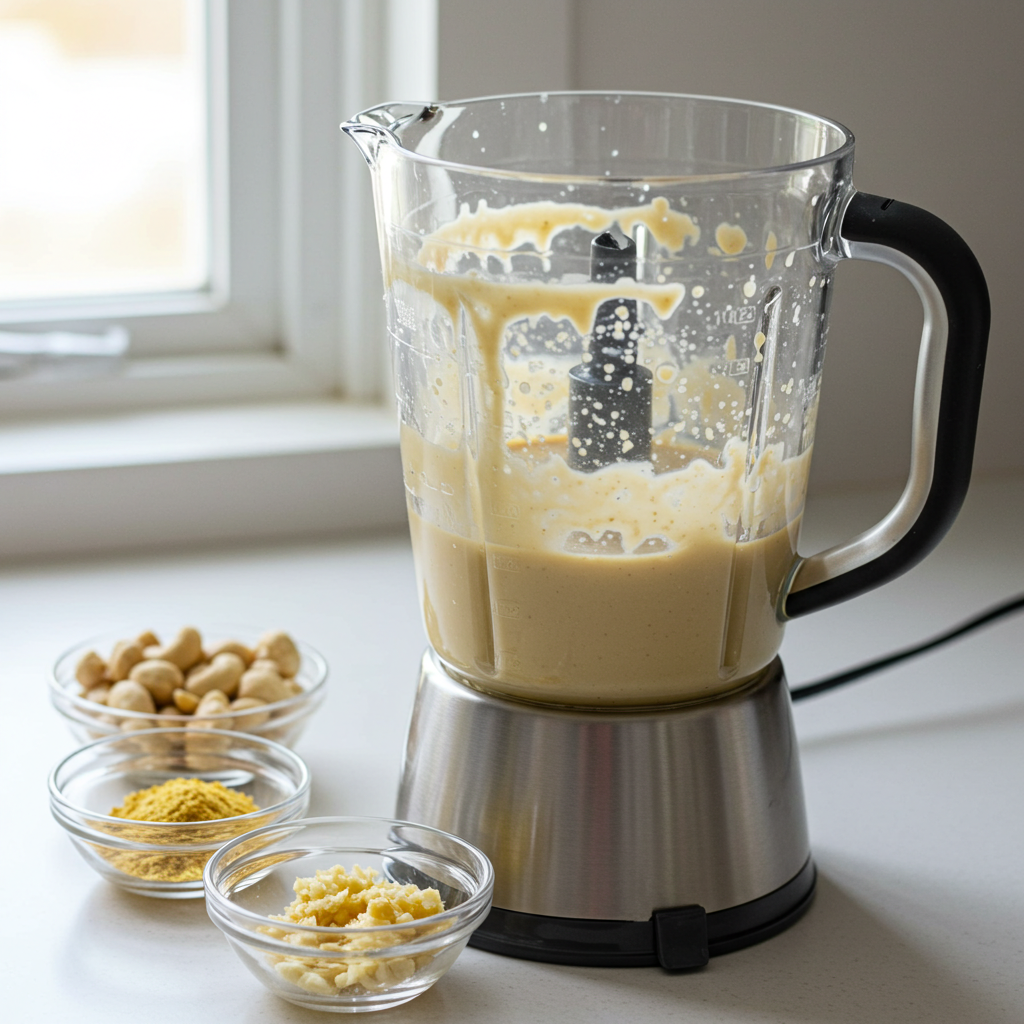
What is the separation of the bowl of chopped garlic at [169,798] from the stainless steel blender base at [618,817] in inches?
4.0

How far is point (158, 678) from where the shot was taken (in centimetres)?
78

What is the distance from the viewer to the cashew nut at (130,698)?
764 millimetres

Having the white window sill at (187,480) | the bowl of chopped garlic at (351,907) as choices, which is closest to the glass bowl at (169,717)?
the bowl of chopped garlic at (351,907)

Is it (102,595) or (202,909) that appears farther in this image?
(102,595)

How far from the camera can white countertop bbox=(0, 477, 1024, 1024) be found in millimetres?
584

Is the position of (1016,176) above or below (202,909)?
above

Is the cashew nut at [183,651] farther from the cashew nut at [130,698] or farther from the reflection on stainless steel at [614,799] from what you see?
the reflection on stainless steel at [614,799]

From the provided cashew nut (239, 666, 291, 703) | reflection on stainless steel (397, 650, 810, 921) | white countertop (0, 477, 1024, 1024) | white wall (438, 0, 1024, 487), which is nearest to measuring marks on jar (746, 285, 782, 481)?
reflection on stainless steel (397, 650, 810, 921)

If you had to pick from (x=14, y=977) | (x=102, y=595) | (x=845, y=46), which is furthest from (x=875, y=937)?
(x=845, y=46)

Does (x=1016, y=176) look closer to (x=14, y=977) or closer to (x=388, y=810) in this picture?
(x=388, y=810)

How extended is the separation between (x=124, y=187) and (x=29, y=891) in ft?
2.37

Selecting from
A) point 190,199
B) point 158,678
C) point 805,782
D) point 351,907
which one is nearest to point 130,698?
point 158,678

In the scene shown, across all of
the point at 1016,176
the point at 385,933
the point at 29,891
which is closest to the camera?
the point at 385,933

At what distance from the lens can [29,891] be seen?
25.7 inches
